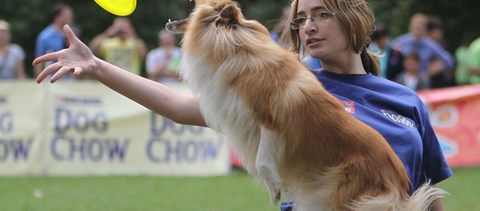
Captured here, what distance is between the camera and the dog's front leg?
2.97m

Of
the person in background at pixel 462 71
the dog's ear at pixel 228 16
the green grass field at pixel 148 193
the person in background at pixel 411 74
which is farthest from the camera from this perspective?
the person in background at pixel 462 71

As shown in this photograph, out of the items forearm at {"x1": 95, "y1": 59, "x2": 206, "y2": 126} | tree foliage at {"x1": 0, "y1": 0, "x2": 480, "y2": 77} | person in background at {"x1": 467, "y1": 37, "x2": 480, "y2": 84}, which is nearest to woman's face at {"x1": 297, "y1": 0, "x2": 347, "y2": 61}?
forearm at {"x1": 95, "y1": 59, "x2": 206, "y2": 126}

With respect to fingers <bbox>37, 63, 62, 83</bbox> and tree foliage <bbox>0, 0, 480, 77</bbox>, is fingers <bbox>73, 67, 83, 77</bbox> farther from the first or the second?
tree foliage <bbox>0, 0, 480, 77</bbox>

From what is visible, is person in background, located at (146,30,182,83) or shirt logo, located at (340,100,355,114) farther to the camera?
person in background, located at (146,30,182,83)

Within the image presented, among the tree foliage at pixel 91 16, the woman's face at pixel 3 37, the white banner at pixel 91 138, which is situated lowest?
the tree foliage at pixel 91 16

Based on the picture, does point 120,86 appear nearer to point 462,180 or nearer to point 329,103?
point 329,103

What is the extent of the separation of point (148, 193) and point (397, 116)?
6.83m

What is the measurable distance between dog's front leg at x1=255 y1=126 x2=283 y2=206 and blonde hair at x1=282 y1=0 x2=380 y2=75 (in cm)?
64

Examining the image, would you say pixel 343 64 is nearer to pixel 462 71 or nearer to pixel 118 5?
pixel 118 5

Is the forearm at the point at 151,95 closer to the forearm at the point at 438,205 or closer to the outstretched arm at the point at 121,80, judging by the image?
the outstretched arm at the point at 121,80

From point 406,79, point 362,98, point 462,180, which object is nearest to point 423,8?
point 406,79

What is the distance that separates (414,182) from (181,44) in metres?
1.06

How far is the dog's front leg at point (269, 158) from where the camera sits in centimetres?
Answer: 297

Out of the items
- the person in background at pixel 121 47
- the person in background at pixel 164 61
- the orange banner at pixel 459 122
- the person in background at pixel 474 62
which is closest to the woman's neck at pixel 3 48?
the person in background at pixel 121 47
